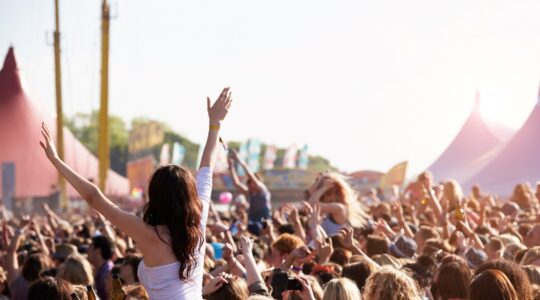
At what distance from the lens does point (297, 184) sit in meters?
53.2

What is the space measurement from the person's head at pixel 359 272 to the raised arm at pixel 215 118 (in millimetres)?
1743

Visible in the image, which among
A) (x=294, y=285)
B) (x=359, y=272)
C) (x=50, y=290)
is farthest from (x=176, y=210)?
(x=359, y=272)

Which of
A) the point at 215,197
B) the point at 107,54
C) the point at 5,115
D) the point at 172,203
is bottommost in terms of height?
the point at 215,197

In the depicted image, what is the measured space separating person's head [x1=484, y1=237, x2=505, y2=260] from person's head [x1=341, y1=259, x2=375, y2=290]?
1762mm

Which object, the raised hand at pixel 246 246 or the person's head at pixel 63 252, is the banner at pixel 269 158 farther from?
the raised hand at pixel 246 246

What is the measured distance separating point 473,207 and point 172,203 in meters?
8.90

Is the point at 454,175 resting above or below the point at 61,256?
below

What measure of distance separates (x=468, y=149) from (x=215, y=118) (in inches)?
1385

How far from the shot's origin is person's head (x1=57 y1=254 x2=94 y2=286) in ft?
21.5

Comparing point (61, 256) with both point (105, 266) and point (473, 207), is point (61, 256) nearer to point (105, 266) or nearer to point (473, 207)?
point (105, 266)

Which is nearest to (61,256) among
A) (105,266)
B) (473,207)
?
(105,266)

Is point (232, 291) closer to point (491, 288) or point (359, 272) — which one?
point (491, 288)

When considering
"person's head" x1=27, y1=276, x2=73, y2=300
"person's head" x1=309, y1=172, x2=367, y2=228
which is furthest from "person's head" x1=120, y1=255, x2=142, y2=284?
"person's head" x1=309, y1=172, x2=367, y2=228

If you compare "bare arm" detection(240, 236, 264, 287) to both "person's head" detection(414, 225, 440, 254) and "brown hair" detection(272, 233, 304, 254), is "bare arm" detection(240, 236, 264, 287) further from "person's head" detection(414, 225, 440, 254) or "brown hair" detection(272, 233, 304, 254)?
"person's head" detection(414, 225, 440, 254)
